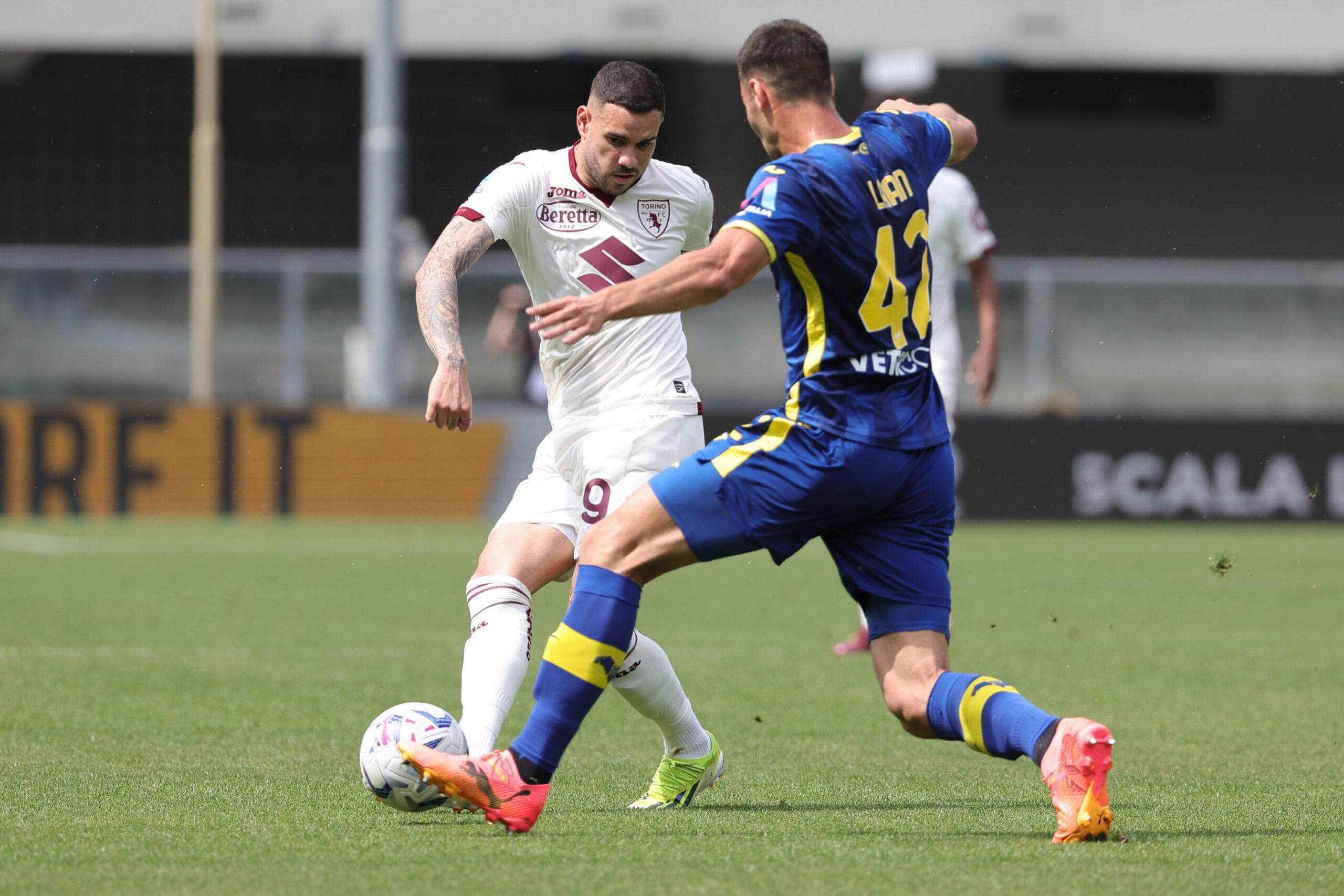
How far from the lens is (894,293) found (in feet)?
13.8

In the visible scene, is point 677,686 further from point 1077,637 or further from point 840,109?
point 840,109

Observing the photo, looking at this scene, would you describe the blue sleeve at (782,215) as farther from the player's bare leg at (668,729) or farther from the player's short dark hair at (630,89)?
the player's bare leg at (668,729)

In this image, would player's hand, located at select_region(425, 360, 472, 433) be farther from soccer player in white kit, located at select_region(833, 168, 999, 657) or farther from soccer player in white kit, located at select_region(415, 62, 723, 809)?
soccer player in white kit, located at select_region(833, 168, 999, 657)

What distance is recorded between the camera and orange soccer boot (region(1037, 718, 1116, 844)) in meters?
4.05

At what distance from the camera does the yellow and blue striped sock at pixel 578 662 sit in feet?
13.7

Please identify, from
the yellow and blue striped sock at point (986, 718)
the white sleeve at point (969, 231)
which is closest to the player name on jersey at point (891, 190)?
the yellow and blue striped sock at point (986, 718)

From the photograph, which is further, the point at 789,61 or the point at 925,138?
the point at 925,138

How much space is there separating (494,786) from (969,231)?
5.13 metres

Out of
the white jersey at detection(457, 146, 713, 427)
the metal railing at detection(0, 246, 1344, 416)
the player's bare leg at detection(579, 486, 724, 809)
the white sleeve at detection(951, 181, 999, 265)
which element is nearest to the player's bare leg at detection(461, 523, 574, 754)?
the player's bare leg at detection(579, 486, 724, 809)

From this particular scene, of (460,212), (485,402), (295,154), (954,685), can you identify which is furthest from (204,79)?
(954,685)

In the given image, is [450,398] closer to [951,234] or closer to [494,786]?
[494,786]

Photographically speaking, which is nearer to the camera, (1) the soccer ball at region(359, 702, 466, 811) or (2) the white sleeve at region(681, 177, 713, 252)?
(1) the soccer ball at region(359, 702, 466, 811)

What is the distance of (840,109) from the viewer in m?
24.7

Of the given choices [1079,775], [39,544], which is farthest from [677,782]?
[39,544]
